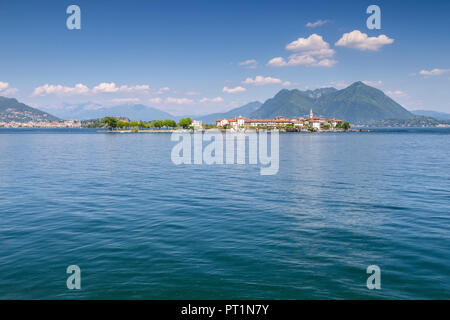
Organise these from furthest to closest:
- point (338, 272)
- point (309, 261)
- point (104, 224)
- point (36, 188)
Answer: point (36, 188), point (104, 224), point (309, 261), point (338, 272)

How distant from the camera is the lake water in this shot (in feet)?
38.4

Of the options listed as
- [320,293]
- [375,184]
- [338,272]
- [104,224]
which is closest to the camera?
[320,293]

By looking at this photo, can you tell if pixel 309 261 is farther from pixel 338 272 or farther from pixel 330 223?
pixel 330 223

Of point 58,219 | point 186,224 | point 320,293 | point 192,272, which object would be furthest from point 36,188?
point 320,293

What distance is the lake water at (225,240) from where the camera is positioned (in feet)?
38.4

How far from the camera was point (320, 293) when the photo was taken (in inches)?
439

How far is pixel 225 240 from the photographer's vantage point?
16703mm

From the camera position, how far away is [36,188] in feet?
103

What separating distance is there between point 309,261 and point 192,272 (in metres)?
5.58

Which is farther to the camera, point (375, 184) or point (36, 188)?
point (375, 184)

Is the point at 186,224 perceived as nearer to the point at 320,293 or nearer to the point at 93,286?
the point at 93,286

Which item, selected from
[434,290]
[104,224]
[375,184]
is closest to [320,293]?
[434,290]
